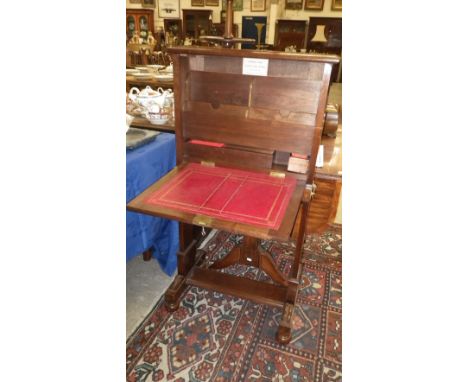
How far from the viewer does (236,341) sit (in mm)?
1462

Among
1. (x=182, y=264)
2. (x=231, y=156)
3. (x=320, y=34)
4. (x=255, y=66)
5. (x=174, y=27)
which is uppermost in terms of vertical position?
(x=174, y=27)

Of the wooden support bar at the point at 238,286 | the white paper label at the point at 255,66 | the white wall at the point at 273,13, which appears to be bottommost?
the wooden support bar at the point at 238,286

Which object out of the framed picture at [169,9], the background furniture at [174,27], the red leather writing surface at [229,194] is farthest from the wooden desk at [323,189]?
the framed picture at [169,9]

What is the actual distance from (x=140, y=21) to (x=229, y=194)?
9.00m

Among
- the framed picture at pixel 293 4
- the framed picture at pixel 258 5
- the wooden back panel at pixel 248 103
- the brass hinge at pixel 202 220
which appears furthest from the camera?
the framed picture at pixel 258 5

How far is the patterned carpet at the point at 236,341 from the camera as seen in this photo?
4.33 ft

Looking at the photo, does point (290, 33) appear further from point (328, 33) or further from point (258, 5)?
point (258, 5)

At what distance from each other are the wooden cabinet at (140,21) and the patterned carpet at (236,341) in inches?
336

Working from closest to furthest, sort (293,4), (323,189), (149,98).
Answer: (149,98) → (323,189) → (293,4)

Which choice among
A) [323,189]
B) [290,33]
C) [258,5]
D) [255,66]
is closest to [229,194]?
[255,66]

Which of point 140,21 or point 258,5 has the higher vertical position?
point 258,5

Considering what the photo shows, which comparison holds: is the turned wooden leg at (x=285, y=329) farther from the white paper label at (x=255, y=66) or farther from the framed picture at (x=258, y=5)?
the framed picture at (x=258, y=5)

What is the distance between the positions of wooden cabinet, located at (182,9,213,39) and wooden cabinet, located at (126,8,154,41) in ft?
3.09
